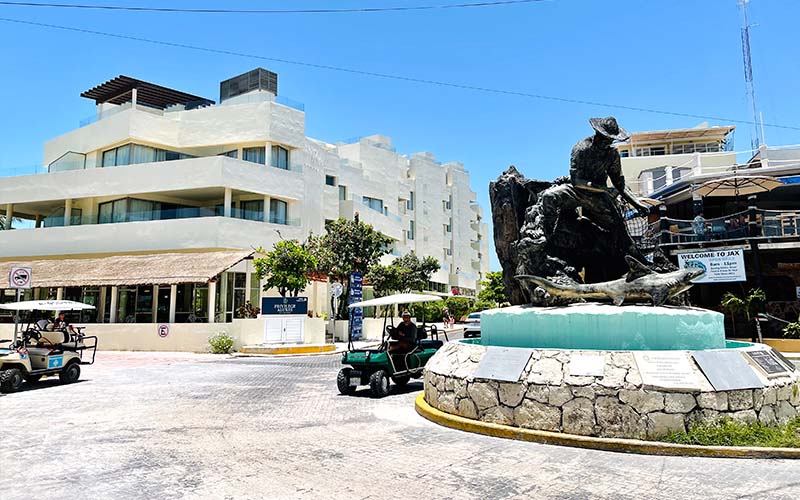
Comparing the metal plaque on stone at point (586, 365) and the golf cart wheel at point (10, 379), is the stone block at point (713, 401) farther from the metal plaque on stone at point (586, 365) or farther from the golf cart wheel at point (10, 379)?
the golf cart wheel at point (10, 379)

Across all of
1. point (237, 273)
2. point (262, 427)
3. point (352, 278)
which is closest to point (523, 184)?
point (262, 427)

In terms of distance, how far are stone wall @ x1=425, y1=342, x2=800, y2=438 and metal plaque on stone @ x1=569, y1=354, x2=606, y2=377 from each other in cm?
6

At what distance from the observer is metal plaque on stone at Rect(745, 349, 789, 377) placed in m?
7.28

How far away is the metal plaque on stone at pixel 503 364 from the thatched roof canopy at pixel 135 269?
1941cm

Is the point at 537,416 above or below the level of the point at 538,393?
below

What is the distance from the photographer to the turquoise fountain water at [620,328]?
7777 mm

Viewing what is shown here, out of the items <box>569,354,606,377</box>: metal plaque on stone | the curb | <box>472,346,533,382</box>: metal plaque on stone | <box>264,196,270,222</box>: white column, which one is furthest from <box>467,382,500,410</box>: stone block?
<box>264,196,270,222</box>: white column

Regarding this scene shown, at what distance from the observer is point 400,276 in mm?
35250

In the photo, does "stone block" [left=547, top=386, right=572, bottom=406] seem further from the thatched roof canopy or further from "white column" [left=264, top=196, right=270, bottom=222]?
"white column" [left=264, top=196, right=270, bottom=222]

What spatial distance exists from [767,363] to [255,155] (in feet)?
102

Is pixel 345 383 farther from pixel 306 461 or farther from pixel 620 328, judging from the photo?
pixel 620 328

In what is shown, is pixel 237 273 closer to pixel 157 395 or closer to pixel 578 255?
pixel 157 395

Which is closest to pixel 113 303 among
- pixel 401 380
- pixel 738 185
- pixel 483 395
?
pixel 401 380

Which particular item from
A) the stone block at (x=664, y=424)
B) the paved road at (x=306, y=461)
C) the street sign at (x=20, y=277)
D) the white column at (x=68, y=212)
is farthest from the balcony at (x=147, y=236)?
the stone block at (x=664, y=424)
